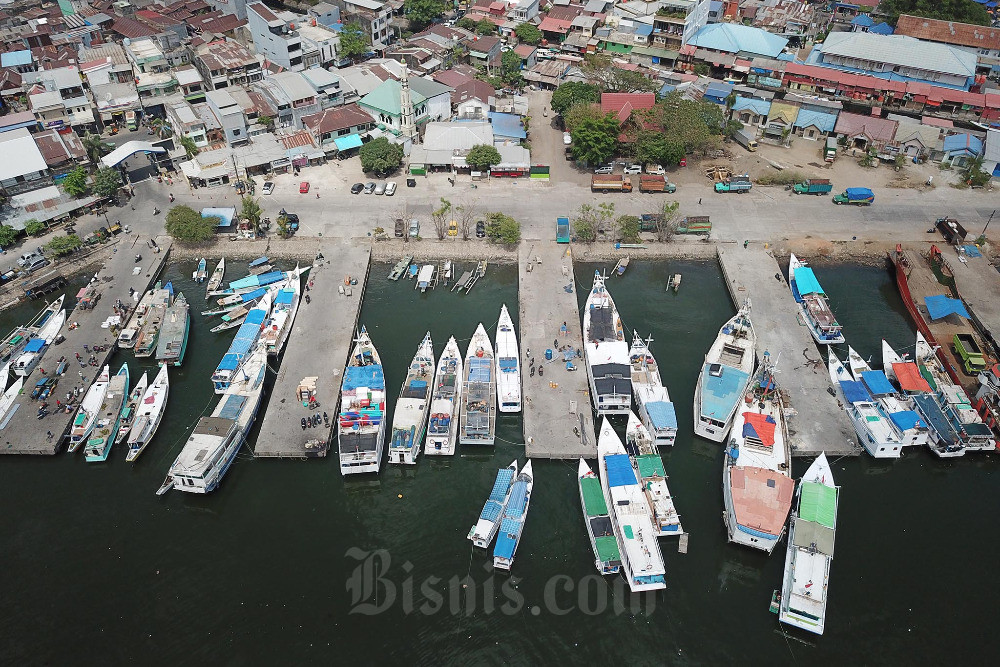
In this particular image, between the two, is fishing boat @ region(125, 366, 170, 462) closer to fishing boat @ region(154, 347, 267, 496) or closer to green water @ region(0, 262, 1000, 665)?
green water @ region(0, 262, 1000, 665)

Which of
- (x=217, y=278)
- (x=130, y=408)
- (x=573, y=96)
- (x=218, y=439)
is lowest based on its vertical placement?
(x=130, y=408)

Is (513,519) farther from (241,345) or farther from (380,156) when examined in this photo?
(380,156)

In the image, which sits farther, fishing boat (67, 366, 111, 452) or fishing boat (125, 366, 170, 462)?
fishing boat (67, 366, 111, 452)

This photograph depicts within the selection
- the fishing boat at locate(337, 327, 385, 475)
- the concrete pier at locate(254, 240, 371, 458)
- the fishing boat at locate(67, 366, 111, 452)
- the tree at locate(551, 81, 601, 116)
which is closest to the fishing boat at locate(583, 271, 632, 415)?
the fishing boat at locate(337, 327, 385, 475)

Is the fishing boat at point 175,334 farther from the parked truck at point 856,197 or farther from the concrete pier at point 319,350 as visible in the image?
the parked truck at point 856,197

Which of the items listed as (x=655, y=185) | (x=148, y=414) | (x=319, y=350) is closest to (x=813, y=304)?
(x=655, y=185)

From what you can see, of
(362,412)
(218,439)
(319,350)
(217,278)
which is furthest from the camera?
(217,278)

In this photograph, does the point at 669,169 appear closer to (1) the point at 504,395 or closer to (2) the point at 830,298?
(2) the point at 830,298
